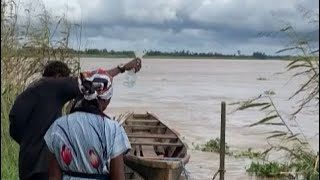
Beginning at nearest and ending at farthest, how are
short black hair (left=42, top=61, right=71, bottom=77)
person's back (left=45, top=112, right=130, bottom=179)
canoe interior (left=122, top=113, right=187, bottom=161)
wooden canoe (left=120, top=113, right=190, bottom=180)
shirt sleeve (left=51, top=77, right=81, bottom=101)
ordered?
person's back (left=45, top=112, right=130, bottom=179) → shirt sleeve (left=51, top=77, right=81, bottom=101) → short black hair (left=42, top=61, right=71, bottom=77) → wooden canoe (left=120, top=113, right=190, bottom=180) → canoe interior (left=122, top=113, right=187, bottom=161)

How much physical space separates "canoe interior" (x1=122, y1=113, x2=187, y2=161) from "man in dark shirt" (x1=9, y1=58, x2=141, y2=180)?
3223 mm

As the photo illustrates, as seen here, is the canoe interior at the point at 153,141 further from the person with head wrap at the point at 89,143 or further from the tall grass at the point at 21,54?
the person with head wrap at the point at 89,143

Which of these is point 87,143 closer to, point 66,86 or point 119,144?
point 119,144

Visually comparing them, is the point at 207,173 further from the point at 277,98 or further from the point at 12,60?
the point at 277,98

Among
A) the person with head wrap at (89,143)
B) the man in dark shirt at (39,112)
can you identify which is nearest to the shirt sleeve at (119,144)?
the person with head wrap at (89,143)

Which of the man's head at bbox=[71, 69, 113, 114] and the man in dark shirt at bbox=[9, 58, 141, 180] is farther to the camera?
the man in dark shirt at bbox=[9, 58, 141, 180]

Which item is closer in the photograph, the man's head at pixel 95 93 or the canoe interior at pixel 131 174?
the man's head at pixel 95 93

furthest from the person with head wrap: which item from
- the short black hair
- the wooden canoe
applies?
the wooden canoe

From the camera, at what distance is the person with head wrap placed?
329 cm

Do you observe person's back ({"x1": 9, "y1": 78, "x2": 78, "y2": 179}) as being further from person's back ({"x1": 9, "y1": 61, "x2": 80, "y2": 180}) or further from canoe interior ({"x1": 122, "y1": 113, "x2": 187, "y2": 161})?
canoe interior ({"x1": 122, "y1": 113, "x2": 187, "y2": 161})

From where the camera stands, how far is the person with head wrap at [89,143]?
10.8 ft

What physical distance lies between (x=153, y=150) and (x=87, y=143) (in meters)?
5.76

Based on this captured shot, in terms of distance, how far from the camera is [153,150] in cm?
902

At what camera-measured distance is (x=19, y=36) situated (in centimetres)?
645
